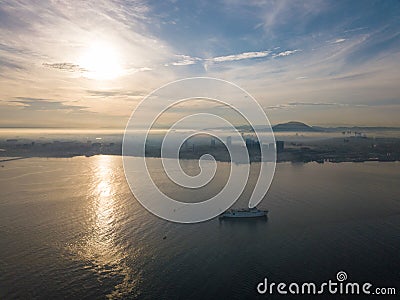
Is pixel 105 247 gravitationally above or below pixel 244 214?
below

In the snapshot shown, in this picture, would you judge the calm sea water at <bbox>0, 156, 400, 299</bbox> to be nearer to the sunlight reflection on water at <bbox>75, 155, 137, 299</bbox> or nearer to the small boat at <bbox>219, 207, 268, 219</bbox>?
the sunlight reflection on water at <bbox>75, 155, 137, 299</bbox>

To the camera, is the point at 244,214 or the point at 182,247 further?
the point at 244,214

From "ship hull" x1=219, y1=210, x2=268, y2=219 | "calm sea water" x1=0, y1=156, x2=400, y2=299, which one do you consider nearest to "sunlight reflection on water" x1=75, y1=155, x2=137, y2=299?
"calm sea water" x1=0, y1=156, x2=400, y2=299

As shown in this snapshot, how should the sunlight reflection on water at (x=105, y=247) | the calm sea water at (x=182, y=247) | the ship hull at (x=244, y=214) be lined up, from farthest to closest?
the ship hull at (x=244, y=214) → the sunlight reflection on water at (x=105, y=247) → the calm sea water at (x=182, y=247)

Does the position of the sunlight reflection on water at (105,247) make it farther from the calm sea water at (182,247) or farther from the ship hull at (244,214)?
the ship hull at (244,214)

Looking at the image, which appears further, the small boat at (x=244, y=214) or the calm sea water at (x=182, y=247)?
the small boat at (x=244, y=214)

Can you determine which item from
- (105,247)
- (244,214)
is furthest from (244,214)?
(105,247)

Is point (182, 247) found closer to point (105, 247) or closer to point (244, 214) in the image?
point (105, 247)

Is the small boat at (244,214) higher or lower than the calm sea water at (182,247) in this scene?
higher

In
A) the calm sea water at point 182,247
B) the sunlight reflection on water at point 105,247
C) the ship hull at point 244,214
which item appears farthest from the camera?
the ship hull at point 244,214

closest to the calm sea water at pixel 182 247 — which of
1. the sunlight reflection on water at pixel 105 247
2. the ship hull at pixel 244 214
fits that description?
the sunlight reflection on water at pixel 105 247
